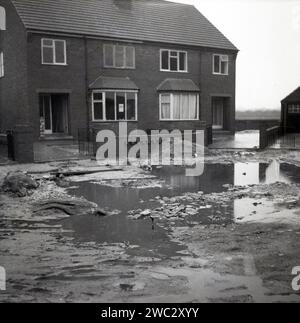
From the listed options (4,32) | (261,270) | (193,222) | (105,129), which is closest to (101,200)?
(193,222)

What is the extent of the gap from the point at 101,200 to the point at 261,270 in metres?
6.30

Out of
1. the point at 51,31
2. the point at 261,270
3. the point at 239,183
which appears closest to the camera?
the point at 261,270

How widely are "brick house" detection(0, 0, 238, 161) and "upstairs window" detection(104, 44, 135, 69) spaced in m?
0.07

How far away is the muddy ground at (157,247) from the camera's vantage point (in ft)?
17.8

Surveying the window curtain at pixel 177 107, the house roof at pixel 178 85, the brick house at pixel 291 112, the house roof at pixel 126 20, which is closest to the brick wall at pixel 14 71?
the house roof at pixel 126 20

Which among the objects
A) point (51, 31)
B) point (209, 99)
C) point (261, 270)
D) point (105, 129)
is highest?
point (51, 31)

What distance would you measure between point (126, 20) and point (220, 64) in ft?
27.7

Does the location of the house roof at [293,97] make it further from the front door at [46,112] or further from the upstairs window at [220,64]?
the front door at [46,112]

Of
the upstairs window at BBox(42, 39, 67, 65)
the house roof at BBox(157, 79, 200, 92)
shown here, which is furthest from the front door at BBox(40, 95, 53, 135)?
the house roof at BBox(157, 79, 200, 92)

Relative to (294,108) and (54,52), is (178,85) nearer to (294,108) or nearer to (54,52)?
(54,52)

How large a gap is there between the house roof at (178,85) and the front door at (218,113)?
3894mm

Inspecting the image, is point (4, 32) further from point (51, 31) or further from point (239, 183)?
point (239, 183)

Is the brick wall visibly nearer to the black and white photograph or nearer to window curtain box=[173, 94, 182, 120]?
the black and white photograph

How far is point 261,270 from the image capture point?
6.04 m
